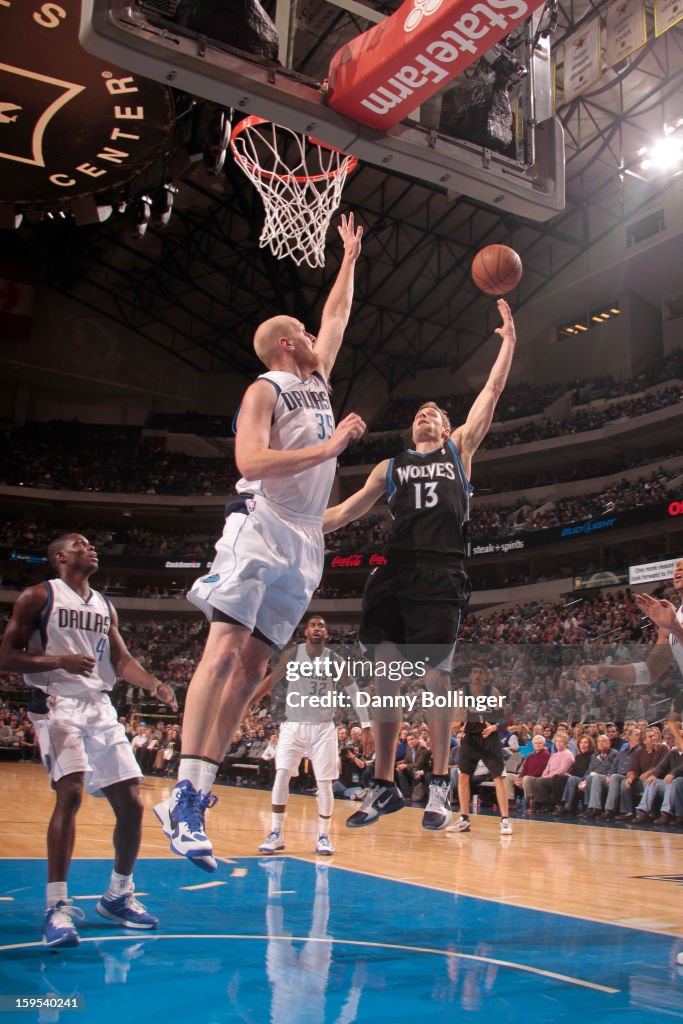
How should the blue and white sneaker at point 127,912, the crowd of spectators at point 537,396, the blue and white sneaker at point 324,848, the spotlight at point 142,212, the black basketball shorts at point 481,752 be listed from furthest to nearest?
1. the crowd of spectators at point 537,396
2. the spotlight at point 142,212
3. the black basketball shorts at point 481,752
4. the blue and white sneaker at point 324,848
5. the blue and white sneaker at point 127,912

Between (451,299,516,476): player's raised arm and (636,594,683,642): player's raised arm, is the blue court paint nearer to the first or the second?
(636,594,683,642): player's raised arm

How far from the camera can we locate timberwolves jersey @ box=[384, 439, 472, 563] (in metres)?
4.61

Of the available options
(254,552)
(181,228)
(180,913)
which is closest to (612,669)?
(254,552)

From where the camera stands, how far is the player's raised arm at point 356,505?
14.4ft

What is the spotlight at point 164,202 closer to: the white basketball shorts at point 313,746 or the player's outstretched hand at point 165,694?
the white basketball shorts at point 313,746

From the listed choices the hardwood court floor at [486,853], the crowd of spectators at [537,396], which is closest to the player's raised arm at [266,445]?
the hardwood court floor at [486,853]

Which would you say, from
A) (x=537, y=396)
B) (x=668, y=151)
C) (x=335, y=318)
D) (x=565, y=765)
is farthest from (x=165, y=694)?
(x=537, y=396)

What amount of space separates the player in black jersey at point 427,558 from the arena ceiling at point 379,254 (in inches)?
751

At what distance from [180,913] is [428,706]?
2.41 m

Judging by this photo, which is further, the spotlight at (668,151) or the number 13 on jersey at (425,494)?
the spotlight at (668,151)

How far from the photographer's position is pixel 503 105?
5164mm

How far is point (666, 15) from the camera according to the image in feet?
48.5

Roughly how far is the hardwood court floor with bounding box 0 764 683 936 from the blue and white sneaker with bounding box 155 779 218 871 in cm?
381

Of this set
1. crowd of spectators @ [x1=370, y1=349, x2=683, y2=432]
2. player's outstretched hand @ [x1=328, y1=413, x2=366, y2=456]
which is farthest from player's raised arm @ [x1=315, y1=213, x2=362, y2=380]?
crowd of spectators @ [x1=370, y1=349, x2=683, y2=432]
